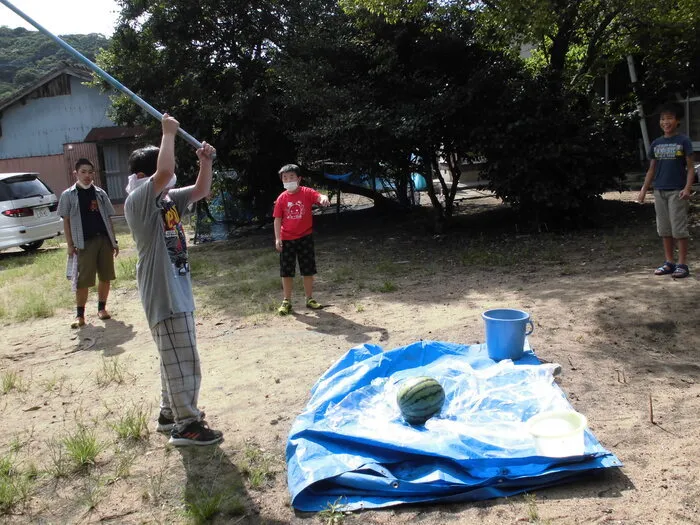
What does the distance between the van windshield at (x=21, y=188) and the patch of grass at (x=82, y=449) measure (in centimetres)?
1015

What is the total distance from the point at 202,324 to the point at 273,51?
7201 millimetres

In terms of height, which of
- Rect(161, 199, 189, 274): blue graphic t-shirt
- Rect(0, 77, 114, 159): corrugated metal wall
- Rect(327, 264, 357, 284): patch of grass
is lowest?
Rect(327, 264, 357, 284): patch of grass

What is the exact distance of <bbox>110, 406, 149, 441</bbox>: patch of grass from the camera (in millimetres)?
3584

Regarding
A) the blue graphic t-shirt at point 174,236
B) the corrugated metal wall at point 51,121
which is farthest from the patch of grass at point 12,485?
the corrugated metal wall at point 51,121

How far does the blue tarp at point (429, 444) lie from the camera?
2789 millimetres

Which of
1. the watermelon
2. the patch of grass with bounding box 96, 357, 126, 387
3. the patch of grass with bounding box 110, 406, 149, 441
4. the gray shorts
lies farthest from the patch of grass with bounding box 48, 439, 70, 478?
the gray shorts

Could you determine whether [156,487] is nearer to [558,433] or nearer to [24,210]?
[558,433]

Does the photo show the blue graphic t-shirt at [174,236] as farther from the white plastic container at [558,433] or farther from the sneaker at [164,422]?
the white plastic container at [558,433]

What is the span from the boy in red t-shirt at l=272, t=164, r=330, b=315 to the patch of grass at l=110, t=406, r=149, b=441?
254 centimetres

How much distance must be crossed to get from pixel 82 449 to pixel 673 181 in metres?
5.74

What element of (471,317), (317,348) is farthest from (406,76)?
(317,348)

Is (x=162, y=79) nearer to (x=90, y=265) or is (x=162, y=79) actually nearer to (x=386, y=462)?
(x=90, y=265)

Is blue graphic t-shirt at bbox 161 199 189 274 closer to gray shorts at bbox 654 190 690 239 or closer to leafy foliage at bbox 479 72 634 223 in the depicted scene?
gray shorts at bbox 654 190 690 239

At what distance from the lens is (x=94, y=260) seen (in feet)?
21.2
